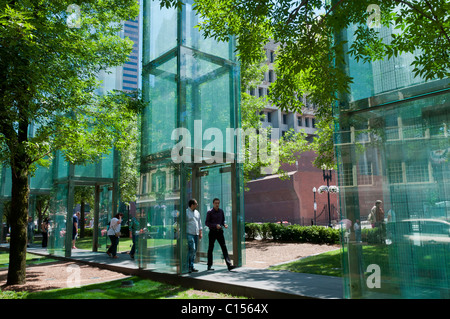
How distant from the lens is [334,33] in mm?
6176

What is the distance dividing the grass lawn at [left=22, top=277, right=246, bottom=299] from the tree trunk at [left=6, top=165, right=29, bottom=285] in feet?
4.48

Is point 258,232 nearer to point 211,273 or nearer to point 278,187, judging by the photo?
point 211,273

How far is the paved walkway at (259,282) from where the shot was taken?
6418mm

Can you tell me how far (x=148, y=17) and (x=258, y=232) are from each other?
1327 centimetres

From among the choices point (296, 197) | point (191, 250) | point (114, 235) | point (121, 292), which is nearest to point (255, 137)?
point (114, 235)

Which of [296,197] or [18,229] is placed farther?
[296,197]

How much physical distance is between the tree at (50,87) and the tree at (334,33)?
139 inches

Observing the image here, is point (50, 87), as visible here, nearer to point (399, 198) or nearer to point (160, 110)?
point (160, 110)

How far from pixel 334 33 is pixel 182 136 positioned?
482 centimetres

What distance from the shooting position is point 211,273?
8844 mm

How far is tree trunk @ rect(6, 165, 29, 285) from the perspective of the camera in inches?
355

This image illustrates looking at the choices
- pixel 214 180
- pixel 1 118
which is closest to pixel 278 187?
pixel 214 180

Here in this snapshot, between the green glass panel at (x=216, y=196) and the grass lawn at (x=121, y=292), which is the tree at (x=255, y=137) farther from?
the grass lawn at (x=121, y=292)

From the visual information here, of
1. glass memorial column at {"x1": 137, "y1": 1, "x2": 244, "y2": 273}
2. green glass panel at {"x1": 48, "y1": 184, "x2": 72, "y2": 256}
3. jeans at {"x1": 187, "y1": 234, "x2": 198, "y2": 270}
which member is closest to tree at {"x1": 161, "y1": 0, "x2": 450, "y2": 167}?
glass memorial column at {"x1": 137, "y1": 1, "x2": 244, "y2": 273}
